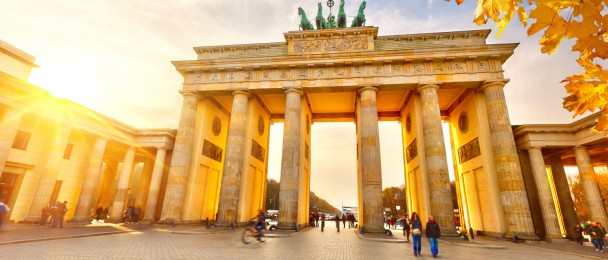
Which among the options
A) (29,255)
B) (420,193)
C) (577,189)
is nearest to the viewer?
(29,255)

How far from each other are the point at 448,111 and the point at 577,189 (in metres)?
30.6

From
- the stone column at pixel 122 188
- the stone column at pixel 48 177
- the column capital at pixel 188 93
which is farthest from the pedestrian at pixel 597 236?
the stone column at pixel 48 177

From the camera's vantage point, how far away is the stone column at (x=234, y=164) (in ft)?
62.6

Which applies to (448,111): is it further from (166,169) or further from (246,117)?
(166,169)

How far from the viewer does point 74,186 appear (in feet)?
72.6

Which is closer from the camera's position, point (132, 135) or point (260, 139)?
point (132, 135)

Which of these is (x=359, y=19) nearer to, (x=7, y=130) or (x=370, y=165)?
(x=370, y=165)

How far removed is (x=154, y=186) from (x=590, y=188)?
3299 cm

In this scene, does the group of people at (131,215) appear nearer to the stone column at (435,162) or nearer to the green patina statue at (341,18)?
the stone column at (435,162)

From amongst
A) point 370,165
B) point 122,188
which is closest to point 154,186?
point 122,188

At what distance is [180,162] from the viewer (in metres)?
20.8

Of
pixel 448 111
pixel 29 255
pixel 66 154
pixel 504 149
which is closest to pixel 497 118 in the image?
pixel 504 149

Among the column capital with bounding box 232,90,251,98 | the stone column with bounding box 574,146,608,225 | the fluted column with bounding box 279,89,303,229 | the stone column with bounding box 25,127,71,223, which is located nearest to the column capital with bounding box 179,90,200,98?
the column capital with bounding box 232,90,251,98

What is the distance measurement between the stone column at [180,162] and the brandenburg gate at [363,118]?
0.26 ft
